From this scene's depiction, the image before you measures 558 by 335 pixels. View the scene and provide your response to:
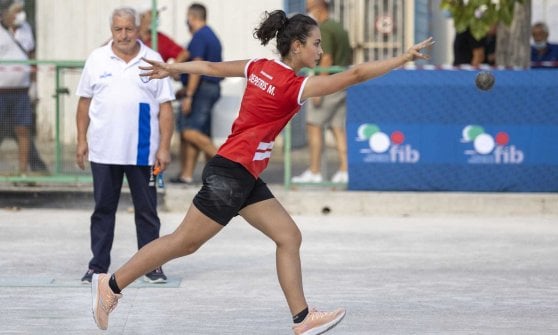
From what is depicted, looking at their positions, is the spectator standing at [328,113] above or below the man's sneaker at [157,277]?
above

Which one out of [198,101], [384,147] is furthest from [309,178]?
[198,101]

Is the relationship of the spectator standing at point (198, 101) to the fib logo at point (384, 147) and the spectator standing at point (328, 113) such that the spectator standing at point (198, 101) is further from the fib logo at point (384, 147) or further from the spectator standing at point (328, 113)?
the fib logo at point (384, 147)

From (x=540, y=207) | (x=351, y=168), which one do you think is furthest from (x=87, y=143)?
(x=540, y=207)

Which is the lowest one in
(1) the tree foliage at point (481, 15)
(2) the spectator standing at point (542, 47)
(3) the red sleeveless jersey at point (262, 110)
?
(3) the red sleeveless jersey at point (262, 110)

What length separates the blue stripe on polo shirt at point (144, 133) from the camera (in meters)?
9.15

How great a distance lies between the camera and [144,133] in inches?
362

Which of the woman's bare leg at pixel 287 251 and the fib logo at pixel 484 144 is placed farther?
the fib logo at pixel 484 144

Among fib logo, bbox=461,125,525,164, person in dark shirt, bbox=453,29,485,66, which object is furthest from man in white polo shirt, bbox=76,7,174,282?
person in dark shirt, bbox=453,29,485,66

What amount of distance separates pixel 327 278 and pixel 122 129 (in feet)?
5.87

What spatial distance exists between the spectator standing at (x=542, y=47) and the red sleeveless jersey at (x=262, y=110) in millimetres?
10102

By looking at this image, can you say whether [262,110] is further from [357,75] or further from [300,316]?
[300,316]

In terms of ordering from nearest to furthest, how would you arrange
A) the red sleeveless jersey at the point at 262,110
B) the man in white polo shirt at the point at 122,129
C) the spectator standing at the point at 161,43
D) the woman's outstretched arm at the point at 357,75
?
the woman's outstretched arm at the point at 357,75 → the red sleeveless jersey at the point at 262,110 → the man in white polo shirt at the point at 122,129 → the spectator standing at the point at 161,43

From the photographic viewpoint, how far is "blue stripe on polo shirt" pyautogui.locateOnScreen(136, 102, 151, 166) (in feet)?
30.0

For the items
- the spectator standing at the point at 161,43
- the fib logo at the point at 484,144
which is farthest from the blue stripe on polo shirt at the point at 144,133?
the spectator standing at the point at 161,43
